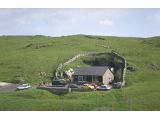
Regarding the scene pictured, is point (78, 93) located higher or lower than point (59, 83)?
lower

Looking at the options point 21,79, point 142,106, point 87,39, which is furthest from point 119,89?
point 87,39

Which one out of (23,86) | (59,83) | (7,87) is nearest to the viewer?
(23,86)

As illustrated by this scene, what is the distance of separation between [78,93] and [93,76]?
46.2 ft

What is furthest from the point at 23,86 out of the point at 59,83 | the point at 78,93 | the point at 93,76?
the point at 93,76

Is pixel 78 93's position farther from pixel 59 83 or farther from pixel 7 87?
pixel 7 87

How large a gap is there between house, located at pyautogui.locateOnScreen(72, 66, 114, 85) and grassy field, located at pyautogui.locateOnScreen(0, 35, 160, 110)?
4689 millimetres

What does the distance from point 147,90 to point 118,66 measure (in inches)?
988

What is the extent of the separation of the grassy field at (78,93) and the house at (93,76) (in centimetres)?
469

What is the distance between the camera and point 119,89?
79750 millimetres

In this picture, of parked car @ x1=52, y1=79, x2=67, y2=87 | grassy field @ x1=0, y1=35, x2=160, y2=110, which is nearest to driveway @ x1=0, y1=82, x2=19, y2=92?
grassy field @ x1=0, y1=35, x2=160, y2=110

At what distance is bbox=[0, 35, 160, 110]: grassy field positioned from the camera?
69.6m

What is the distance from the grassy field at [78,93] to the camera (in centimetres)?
6962

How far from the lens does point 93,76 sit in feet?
294
